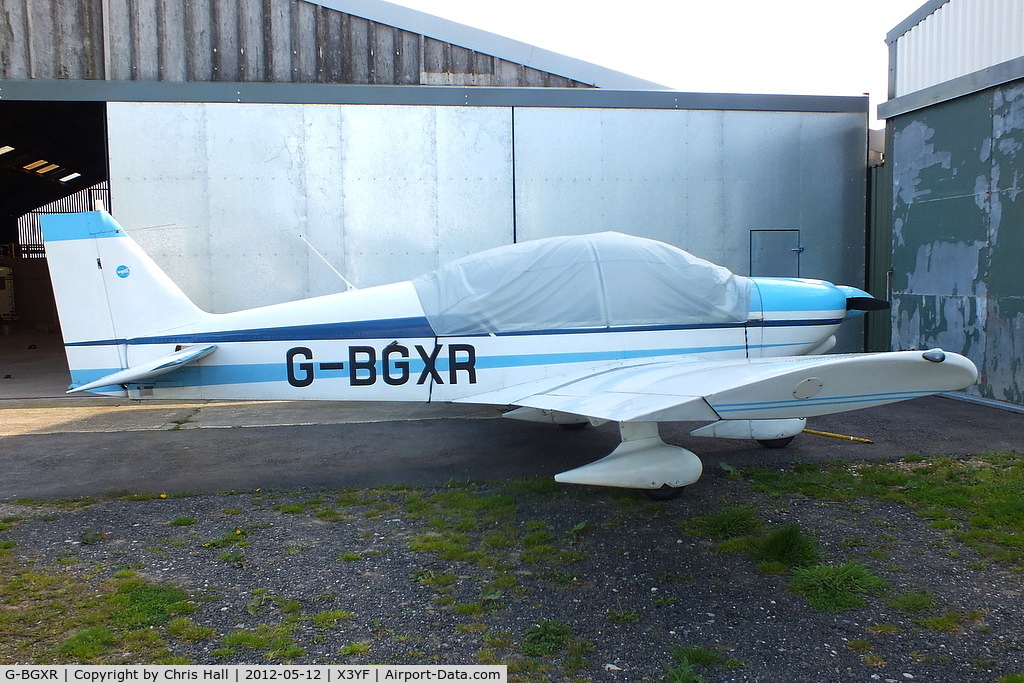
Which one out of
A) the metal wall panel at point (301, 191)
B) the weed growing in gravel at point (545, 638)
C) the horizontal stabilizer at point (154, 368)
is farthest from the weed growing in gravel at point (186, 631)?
the metal wall panel at point (301, 191)

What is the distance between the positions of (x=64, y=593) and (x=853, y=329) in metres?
10.7

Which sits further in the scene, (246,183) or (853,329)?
(853,329)

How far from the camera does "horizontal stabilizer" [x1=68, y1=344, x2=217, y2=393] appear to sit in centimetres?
539

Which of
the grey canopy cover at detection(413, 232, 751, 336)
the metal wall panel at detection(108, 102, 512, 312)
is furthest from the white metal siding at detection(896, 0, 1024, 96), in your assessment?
the metal wall panel at detection(108, 102, 512, 312)

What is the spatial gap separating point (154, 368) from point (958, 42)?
1025cm

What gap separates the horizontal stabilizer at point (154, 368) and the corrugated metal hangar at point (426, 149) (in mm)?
4184

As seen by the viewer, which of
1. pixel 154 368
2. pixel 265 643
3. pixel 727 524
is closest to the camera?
pixel 265 643

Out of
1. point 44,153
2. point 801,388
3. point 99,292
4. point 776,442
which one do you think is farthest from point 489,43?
point 44,153

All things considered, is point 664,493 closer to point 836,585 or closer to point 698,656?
point 836,585

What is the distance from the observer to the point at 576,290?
5.97m

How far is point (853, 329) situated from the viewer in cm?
1102

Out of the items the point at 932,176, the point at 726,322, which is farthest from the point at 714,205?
the point at 726,322

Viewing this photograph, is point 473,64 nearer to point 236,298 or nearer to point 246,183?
point 246,183

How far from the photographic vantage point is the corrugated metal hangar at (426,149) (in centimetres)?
957
